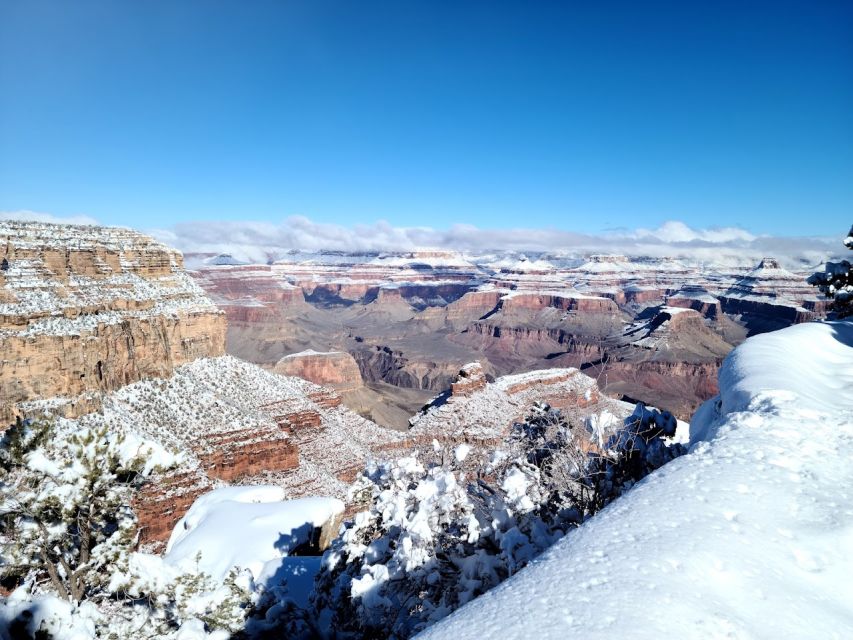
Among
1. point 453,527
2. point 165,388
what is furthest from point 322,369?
point 453,527

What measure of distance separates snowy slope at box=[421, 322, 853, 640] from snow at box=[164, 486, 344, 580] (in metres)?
9.15

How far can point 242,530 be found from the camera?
1304cm

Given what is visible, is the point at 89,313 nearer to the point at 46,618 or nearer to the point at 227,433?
the point at 227,433

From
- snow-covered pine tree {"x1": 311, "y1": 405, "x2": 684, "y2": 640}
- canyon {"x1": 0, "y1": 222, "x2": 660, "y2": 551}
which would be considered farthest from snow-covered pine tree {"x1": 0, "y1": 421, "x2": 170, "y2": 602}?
snow-covered pine tree {"x1": 311, "y1": 405, "x2": 684, "y2": 640}

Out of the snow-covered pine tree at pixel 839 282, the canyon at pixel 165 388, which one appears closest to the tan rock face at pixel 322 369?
the canyon at pixel 165 388

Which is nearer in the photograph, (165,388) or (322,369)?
(165,388)

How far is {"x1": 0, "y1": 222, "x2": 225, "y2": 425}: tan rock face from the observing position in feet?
65.3

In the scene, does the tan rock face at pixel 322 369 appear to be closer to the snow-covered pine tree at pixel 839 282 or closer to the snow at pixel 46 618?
the snow-covered pine tree at pixel 839 282

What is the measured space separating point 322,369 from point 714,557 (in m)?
64.9

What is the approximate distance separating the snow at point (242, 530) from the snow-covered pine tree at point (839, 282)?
17.2m

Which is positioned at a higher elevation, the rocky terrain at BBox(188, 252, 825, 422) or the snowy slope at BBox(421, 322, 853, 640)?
the snowy slope at BBox(421, 322, 853, 640)

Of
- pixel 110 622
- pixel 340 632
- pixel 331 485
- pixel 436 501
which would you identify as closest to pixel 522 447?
pixel 436 501

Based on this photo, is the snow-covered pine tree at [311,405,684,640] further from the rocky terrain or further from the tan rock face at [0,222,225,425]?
the rocky terrain

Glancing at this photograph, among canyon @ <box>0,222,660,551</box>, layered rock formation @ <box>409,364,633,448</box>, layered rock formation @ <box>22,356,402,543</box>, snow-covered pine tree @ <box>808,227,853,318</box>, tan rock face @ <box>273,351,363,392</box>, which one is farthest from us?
tan rock face @ <box>273,351,363,392</box>
